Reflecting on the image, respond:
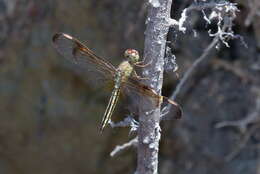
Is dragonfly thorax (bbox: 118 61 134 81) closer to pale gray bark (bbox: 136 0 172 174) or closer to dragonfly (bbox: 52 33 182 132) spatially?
dragonfly (bbox: 52 33 182 132)

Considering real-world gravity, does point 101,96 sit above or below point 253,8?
below

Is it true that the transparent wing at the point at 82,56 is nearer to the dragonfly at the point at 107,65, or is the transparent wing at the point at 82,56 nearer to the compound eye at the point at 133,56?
the dragonfly at the point at 107,65

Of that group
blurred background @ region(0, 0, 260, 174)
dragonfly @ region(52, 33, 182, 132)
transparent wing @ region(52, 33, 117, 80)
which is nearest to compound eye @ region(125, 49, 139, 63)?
dragonfly @ region(52, 33, 182, 132)

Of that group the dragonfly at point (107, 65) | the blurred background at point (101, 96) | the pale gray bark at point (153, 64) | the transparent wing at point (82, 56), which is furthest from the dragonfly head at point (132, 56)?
the blurred background at point (101, 96)

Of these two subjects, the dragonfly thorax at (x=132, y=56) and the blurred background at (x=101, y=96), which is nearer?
the dragonfly thorax at (x=132, y=56)

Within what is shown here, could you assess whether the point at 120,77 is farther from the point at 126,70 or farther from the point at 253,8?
the point at 253,8

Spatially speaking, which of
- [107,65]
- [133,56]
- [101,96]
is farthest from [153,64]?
[101,96]
